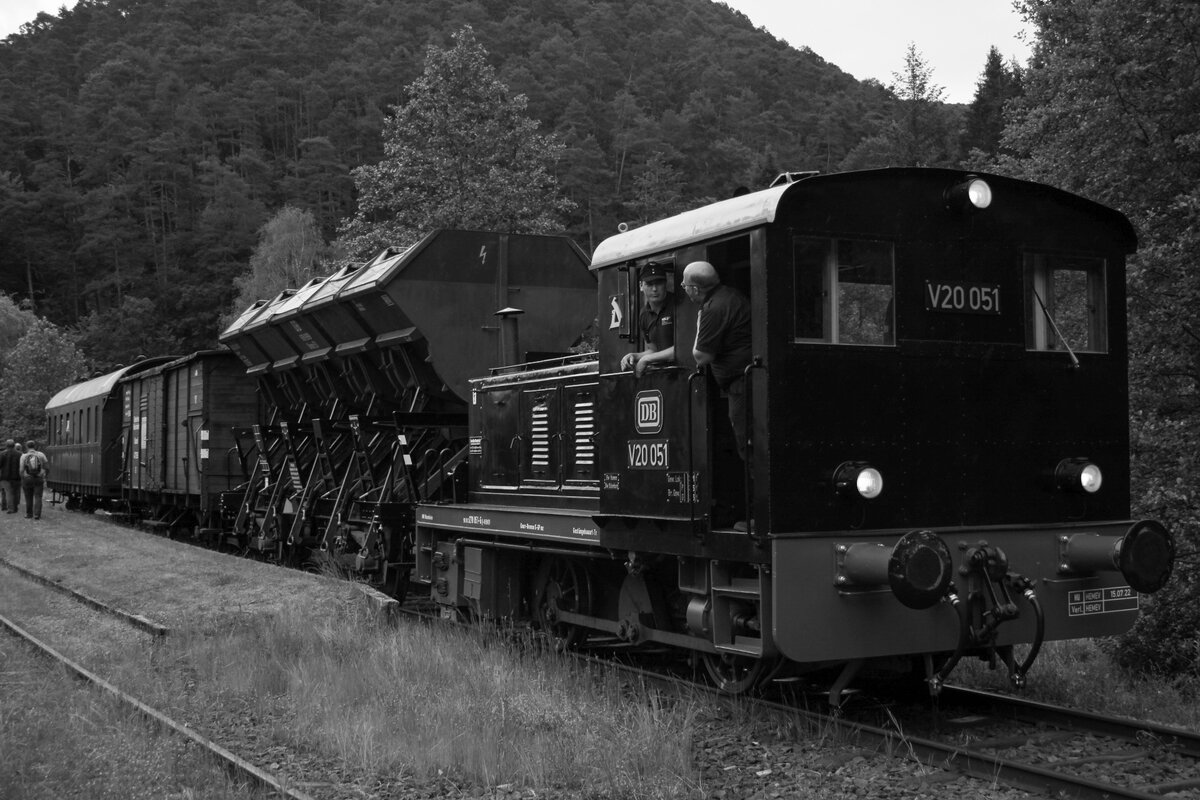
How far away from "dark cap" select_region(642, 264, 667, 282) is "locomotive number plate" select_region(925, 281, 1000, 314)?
1.81 meters

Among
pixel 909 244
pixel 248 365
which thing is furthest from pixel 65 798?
pixel 248 365

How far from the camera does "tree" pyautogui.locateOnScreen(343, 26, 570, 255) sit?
33000 mm

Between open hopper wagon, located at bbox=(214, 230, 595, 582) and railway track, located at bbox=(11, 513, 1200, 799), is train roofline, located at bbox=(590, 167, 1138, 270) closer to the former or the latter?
railway track, located at bbox=(11, 513, 1200, 799)

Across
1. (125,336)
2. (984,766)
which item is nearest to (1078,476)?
(984,766)

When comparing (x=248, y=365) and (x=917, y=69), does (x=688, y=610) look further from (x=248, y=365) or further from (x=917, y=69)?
(x=917, y=69)

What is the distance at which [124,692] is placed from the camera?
864 centimetres

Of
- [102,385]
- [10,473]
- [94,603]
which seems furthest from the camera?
[102,385]

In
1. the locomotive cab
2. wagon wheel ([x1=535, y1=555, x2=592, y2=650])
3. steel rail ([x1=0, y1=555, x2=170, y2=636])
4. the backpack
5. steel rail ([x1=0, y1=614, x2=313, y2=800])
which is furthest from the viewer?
the backpack

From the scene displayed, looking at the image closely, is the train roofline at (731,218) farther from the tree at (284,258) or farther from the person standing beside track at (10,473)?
the tree at (284,258)

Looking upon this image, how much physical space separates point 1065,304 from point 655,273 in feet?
9.40

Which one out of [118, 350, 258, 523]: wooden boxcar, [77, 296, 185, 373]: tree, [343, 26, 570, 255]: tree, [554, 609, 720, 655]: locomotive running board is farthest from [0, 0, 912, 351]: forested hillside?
[554, 609, 720, 655]: locomotive running board

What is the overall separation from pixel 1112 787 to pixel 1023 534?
219cm

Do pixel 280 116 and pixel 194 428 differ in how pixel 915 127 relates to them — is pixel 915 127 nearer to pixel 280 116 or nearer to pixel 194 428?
pixel 194 428

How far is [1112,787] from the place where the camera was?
5.64 m
